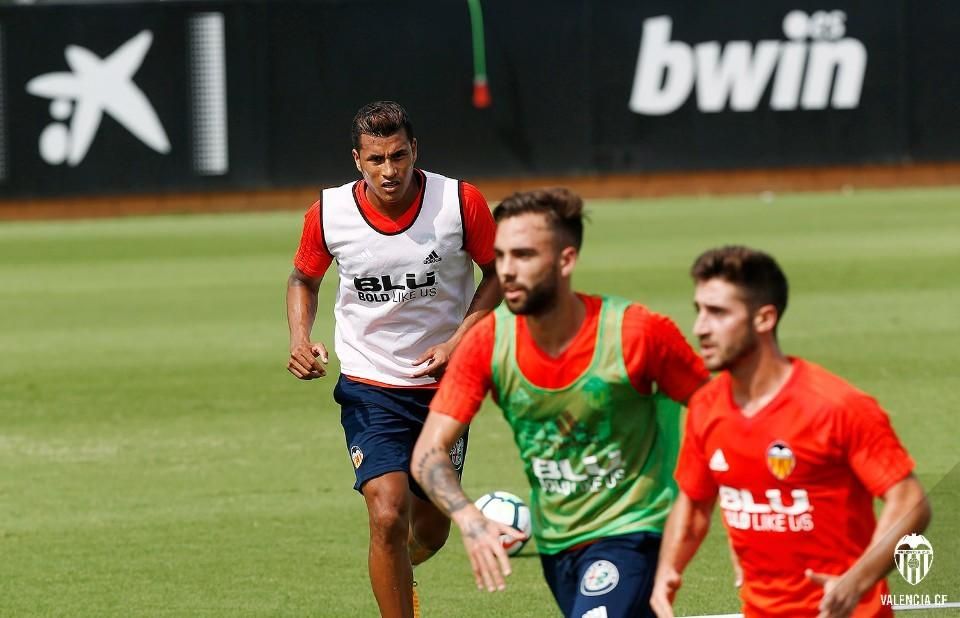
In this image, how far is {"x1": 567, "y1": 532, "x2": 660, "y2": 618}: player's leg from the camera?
6133mm

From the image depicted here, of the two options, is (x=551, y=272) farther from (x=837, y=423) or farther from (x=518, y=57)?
(x=518, y=57)

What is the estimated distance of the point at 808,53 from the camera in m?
26.9

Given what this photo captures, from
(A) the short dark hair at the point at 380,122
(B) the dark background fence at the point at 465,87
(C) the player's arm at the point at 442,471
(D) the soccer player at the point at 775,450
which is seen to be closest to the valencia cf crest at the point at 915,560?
(D) the soccer player at the point at 775,450

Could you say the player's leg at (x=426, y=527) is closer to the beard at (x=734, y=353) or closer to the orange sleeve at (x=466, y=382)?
the orange sleeve at (x=466, y=382)

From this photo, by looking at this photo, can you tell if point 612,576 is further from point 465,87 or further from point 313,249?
point 465,87

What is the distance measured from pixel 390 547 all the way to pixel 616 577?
1.62m

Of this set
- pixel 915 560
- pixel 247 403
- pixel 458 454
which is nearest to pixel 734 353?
pixel 915 560

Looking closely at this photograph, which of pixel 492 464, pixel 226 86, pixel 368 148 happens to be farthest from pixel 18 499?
pixel 226 86

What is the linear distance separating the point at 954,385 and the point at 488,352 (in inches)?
311

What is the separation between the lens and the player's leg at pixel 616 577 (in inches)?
241

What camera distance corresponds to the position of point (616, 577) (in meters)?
6.15

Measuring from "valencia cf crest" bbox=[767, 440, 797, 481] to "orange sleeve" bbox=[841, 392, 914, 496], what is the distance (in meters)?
0.18

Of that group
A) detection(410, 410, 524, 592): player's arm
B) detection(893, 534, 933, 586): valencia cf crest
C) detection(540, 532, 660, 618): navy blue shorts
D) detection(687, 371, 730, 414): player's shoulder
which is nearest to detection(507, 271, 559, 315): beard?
detection(410, 410, 524, 592): player's arm

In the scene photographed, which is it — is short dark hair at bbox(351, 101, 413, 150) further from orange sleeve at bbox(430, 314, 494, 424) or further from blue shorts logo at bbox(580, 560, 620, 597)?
blue shorts logo at bbox(580, 560, 620, 597)
